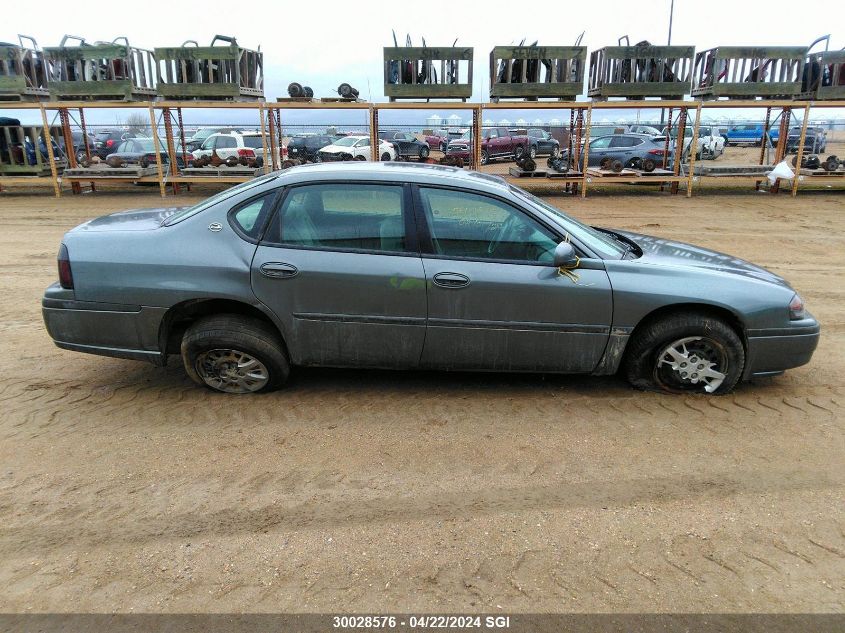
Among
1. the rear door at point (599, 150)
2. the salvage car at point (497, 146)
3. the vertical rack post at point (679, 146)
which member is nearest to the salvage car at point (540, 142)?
the salvage car at point (497, 146)

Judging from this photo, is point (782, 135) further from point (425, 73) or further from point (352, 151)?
point (352, 151)

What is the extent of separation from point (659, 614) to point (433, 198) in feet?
8.67

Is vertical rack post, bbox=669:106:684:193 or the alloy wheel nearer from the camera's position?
the alloy wheel

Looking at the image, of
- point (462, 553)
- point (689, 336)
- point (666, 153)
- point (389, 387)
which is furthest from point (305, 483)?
point (666, 153)

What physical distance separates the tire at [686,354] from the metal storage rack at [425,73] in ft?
39.0

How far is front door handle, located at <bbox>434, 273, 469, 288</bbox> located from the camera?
146 inches

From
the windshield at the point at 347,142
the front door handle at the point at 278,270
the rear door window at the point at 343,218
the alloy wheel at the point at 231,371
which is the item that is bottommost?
the alloy wheel at the point at 231,371

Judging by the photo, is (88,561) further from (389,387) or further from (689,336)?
(689,336)

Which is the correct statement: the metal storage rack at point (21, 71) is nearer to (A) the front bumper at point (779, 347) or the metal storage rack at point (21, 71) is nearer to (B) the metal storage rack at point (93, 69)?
(B) the metal storage rack at point (93, 69)

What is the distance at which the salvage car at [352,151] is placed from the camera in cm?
2329

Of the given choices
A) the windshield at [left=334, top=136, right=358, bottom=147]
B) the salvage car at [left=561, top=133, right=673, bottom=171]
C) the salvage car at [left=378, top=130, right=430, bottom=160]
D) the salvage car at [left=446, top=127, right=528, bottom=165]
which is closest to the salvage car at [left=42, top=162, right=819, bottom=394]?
the salvage car at [left=561, top=133, right=673, bottom=171]

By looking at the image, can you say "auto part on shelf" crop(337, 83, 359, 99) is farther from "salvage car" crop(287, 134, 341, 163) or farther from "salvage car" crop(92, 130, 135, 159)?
"salvage car" crop(92, 130, 135, 159)

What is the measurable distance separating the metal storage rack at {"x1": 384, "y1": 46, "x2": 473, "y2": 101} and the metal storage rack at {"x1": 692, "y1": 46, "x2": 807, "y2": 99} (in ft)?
19.5

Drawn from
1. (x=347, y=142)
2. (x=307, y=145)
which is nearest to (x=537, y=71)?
(x=347, y=142)
